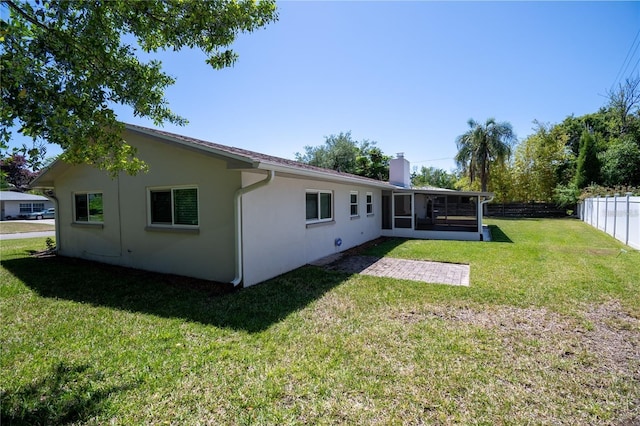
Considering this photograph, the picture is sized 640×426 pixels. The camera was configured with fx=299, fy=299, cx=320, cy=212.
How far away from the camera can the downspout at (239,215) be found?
5.97 meters

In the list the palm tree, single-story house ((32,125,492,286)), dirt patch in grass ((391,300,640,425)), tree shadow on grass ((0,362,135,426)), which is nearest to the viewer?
tree shadow on grass ((0,362,135,426))

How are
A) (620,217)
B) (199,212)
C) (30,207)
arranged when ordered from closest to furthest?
(199,212)
(620,217)
(30,207)

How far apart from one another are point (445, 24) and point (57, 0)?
988cm

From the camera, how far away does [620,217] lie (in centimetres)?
1230

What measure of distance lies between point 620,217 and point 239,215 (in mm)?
15339

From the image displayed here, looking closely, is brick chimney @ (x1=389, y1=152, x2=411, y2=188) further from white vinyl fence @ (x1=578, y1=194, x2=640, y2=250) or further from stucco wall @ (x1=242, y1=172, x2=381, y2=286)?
white vinyl fence @ (x1=578, y1=194, x2=640, y2=250)

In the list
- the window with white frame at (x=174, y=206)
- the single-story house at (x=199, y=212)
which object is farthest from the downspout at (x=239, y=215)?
the window with white frame at (x=174, y=206)

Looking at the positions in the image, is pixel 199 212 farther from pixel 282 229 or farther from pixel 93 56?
pixel 93 56

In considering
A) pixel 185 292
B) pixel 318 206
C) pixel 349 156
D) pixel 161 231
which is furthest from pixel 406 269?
pixel 349 156

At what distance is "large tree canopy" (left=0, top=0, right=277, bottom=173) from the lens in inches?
138

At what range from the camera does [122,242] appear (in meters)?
8.31

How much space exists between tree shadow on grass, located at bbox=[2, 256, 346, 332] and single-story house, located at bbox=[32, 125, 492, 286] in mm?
439

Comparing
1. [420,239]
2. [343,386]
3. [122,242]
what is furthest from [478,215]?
[122,242]

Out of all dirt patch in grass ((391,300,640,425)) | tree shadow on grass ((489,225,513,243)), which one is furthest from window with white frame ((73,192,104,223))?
tree shadow on grass ((489,225,513,243))
